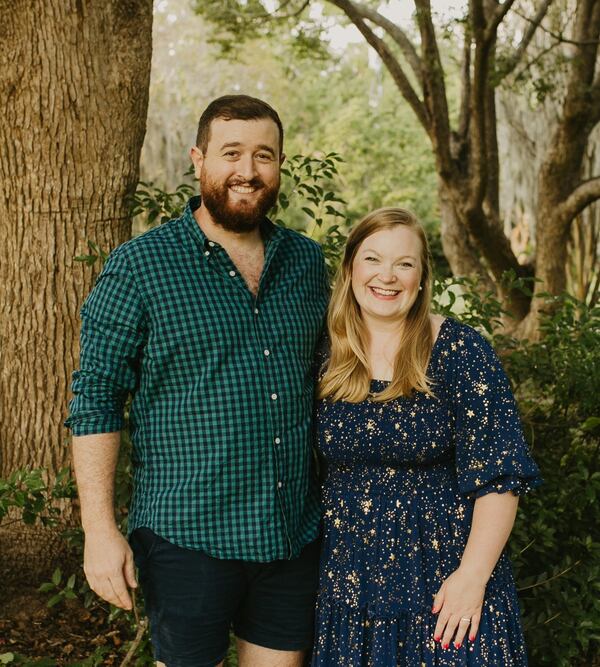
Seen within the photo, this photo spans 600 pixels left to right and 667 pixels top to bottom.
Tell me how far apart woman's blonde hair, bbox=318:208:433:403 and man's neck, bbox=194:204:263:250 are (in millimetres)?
302

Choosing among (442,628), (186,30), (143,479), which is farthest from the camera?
(186,30)

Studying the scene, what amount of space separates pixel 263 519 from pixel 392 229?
0.90 meters

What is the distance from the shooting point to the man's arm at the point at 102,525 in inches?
88.7

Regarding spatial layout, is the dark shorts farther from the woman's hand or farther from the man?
the woman's hand

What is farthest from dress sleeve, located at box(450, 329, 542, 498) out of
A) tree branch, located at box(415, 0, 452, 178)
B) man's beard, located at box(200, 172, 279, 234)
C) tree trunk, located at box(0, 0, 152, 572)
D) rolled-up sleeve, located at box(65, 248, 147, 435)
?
tree branch, located at box(415, 0, 452, 178)

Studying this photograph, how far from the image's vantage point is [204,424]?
227 cm

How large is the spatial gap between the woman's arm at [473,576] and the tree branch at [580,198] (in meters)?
4.88

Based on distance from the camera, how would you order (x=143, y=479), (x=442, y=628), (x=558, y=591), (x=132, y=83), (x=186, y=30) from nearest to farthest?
(x=442, y=628) → (x=143, y=479) → (x=558, y=591) → (x=132, y=83) → (x=186, y=30)

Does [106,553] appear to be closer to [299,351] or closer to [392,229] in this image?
[299,351]

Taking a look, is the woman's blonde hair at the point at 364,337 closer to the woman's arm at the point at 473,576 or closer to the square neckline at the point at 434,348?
the square neckline at the point at 434,348

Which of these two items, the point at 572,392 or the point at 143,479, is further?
the point at 572,392

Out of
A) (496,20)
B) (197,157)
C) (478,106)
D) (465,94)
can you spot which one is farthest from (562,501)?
(465,94)

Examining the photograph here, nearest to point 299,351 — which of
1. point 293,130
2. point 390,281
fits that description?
point 390,281

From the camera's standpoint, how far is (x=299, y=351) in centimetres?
244
